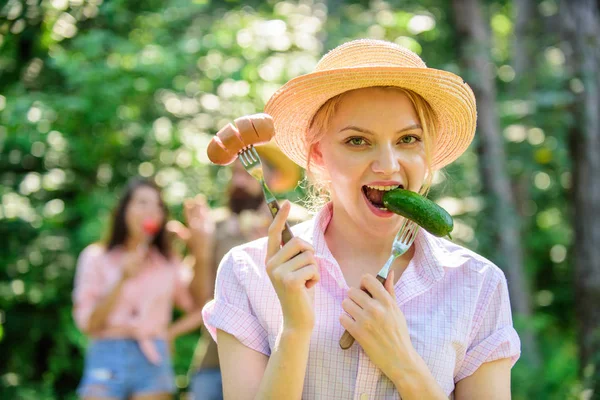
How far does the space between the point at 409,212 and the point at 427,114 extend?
1.31 feet

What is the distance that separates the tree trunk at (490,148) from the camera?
749cm

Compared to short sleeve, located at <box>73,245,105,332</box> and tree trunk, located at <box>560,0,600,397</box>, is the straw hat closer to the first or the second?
short sleeve, located at <box>73,245,105,332</box>

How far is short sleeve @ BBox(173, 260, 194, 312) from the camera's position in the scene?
222 inches

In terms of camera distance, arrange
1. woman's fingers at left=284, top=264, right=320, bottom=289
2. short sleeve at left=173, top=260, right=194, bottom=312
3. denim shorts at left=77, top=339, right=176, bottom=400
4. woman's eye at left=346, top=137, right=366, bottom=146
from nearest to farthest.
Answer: woman's fingers at left=284, top=264, right=320, bottom=289, woman's eye at left=346, top=137, right=366, bottom=146, denim shorts at left=77, top=339, right=176, bottom=400, short sleeve at left=173, top=260, right=194, bottom=312

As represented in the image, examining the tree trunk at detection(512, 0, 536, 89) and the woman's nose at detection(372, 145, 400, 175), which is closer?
the woman's nose at detection(372, 145, 400, 175)

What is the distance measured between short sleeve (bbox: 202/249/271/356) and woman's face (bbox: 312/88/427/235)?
0.40 metres

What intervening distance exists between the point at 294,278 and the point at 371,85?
0.65 metres

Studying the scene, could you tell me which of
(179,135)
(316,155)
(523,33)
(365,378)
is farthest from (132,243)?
(523,33)

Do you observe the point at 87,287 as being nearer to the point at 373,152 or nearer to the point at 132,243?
the point at 132,243

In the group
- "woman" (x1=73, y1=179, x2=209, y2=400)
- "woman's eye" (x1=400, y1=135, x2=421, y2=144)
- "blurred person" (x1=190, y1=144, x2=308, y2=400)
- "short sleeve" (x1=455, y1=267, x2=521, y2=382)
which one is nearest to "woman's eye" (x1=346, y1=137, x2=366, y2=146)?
"woman's eye" (x1=400, y1=135, x2=421, y2=144)

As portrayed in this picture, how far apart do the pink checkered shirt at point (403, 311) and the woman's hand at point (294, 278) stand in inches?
7.3

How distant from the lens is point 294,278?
1967mm

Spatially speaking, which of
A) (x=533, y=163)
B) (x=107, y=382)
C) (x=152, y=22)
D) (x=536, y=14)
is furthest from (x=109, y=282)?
(x=536, y=14)

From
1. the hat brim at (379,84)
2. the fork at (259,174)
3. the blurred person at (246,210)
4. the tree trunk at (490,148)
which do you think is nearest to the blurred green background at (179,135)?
the tree trunk at (490,148)
